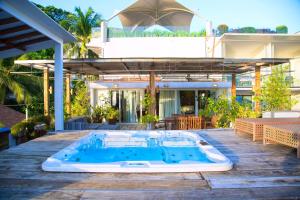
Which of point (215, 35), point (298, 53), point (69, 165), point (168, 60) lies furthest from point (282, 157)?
point (298, 53)

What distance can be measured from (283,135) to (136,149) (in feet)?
13.3

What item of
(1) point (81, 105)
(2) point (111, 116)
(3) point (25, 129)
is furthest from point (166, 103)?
(3) point (25, 129)

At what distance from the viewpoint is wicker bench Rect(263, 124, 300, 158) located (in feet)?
19.0

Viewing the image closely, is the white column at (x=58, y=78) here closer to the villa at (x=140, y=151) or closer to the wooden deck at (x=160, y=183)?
the villa at (x=140, y=151)

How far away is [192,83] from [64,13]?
27.1m

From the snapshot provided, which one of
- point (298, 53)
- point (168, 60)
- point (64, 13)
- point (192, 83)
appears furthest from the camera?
point (64, 13)

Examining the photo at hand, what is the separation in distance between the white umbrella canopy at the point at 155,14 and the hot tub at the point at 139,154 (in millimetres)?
21839

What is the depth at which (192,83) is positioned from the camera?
1744 centimetres

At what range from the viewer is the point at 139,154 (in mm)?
7668

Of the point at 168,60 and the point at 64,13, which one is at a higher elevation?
the point at 64,13

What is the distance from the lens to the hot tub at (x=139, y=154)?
4676 mm

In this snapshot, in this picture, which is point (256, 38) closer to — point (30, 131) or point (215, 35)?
point (215, 35)

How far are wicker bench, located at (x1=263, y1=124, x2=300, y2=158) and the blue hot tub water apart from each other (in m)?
1.91

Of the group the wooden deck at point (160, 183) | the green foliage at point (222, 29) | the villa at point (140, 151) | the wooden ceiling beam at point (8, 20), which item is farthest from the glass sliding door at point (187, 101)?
the wooden ceiling beam at point (8, 20)
